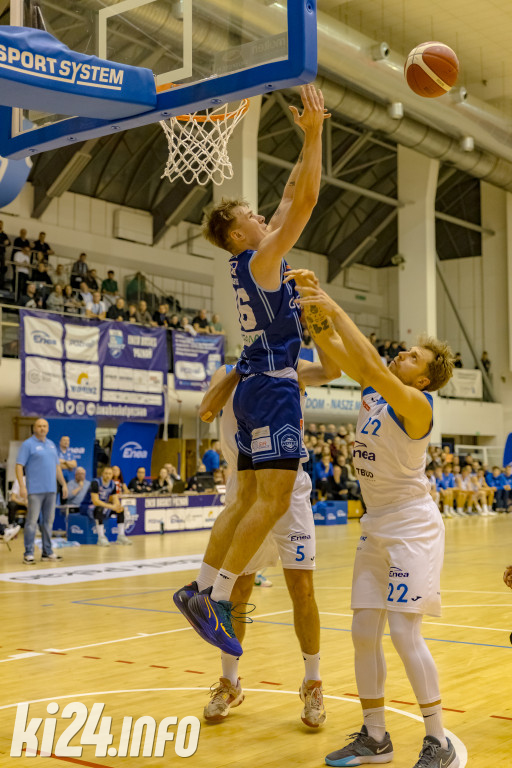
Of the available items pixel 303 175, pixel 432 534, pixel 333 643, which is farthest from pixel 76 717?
pixel 303 175

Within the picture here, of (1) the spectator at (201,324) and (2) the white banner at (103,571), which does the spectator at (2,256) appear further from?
(2) the white banner at (103,571)

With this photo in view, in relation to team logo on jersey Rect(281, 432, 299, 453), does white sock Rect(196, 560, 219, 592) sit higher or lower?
lower

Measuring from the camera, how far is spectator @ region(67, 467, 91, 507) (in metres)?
15.8

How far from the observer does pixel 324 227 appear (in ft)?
110

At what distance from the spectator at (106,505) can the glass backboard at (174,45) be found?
11.3 m

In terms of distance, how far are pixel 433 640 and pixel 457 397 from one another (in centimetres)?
2469

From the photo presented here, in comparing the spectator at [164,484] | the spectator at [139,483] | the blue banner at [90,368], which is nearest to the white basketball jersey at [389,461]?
the spectator at [139,483]

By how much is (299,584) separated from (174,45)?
9.76 ft

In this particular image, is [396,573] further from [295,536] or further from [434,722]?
[295,536]

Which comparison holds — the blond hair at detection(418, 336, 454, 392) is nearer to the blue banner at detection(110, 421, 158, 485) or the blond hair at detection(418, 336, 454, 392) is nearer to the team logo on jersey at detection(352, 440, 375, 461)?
the team logo on jersey at detection(352, 440, 375, 461)

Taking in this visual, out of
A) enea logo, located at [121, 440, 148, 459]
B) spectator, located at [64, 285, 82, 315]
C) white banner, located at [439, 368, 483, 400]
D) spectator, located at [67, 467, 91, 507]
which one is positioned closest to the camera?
spectator, located at [67, 467, 91, 507]


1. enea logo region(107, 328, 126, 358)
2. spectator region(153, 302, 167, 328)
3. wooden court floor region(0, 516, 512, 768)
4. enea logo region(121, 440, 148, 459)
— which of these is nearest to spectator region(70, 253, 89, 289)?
spectator region(153, 302, 167, 328)

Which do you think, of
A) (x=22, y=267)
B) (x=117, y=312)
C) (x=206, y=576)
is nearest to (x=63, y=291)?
(x=22, y=267)

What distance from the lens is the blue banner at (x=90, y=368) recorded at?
17875 millimetres
